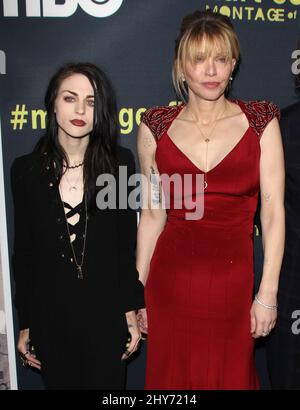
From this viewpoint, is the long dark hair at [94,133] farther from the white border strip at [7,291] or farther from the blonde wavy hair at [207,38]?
the white border strip at [7,291]

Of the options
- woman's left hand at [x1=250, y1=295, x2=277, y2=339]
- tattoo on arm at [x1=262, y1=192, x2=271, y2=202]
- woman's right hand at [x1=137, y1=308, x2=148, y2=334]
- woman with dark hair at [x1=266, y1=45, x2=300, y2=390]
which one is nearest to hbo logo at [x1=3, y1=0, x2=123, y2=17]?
woman with dark hair at [x1=266, y1=45, x2=300, y2=390]

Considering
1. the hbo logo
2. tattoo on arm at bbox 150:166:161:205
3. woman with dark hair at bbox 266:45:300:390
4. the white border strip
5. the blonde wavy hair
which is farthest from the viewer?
the white border strip

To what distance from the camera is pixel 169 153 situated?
2357 mm

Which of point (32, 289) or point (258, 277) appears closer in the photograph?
point (32, 289)

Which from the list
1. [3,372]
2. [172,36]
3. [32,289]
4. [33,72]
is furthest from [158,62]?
[3,372]

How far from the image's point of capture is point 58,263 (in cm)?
225

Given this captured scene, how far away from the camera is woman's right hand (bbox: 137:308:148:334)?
2506mm

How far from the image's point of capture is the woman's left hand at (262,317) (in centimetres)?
228

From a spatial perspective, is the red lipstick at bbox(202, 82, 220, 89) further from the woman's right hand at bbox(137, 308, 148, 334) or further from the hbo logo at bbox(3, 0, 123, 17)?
the woman's right hand at bbox(137, 308, 148, 334)

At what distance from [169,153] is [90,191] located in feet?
1.30

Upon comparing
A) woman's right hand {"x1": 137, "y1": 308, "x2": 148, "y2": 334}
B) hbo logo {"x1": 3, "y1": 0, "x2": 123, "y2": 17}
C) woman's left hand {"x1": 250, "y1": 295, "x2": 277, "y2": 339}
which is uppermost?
hbo logo {"x1": 3, "y1": 0, "x2": 123, "y2": 17}

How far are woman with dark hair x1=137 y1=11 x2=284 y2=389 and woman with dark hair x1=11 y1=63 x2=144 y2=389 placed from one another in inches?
7.4

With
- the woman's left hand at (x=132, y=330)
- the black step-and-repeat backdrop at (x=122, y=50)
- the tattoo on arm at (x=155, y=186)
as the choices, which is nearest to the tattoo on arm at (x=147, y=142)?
the tattoo on arm at (x=155, y=186)
